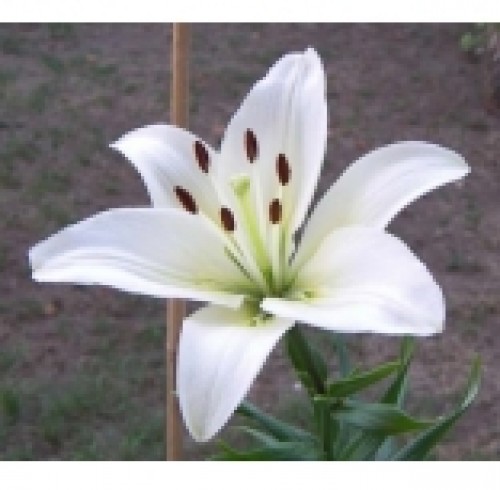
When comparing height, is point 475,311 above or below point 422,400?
above

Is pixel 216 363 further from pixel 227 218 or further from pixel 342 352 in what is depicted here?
pixel 342 352

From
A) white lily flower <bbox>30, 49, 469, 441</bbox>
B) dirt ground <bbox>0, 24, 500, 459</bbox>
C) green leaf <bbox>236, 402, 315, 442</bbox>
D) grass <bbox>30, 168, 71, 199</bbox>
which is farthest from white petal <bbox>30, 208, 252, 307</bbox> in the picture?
grass <bbox>30, 168, 71, 199</bbox>

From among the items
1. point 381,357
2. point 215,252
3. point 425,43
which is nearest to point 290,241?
point 215,252

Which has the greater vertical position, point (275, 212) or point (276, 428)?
point (275, 212)

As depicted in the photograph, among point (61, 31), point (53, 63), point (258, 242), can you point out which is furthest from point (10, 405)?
point (61, 31)

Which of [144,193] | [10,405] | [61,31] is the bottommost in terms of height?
[10,405]
